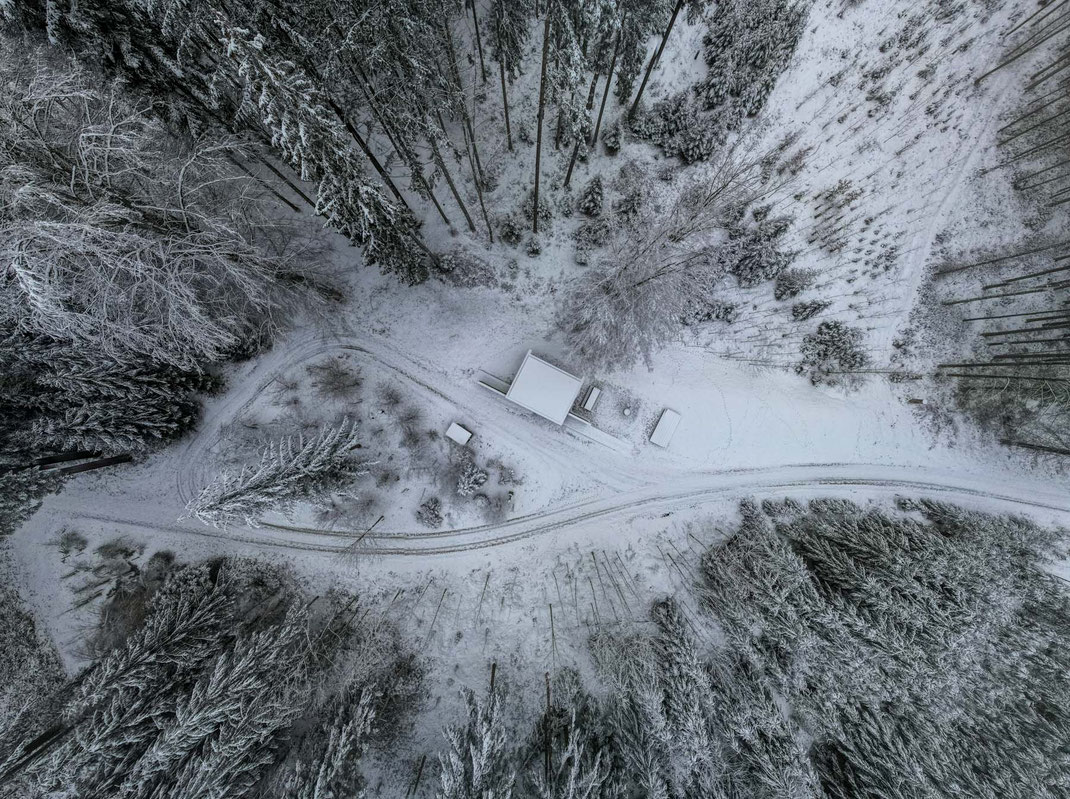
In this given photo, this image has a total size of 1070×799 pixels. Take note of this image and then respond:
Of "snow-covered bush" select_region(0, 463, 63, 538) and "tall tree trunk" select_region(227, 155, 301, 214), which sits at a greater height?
"tall tree trunk" select_region(227, 155, 301, 214)

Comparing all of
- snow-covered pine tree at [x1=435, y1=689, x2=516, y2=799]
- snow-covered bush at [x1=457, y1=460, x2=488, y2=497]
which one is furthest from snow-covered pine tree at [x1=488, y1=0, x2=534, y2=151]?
snow-covered pine tree at [x1=435, y1=689, x2=516, y2=799]

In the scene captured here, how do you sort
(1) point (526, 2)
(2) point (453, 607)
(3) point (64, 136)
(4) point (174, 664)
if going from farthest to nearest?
(2) point (453, 607), (4) point (174, 664), (1) point (526, 2), (3) point (64, 136)

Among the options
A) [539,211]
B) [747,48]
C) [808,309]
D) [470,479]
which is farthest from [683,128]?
[470,479]

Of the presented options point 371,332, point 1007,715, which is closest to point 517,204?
point 371,332

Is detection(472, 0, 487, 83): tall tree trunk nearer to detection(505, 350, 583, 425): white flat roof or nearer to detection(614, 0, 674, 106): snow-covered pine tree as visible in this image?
detection(614, 0, 674, 106): snow-covered pine tree

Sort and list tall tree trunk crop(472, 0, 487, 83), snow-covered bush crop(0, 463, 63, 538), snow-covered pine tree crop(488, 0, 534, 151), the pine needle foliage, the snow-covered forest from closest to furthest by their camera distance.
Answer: snow-covered pine tree crop(488, 0, 534, 151) < snow-covered bush crop(0, 463, 63, 538) < the snow-covered forest < the pine needle foliage < tall tree trunk crop(472, 0, 487, 83)

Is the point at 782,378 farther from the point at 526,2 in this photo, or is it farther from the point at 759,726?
the point at 526,2
